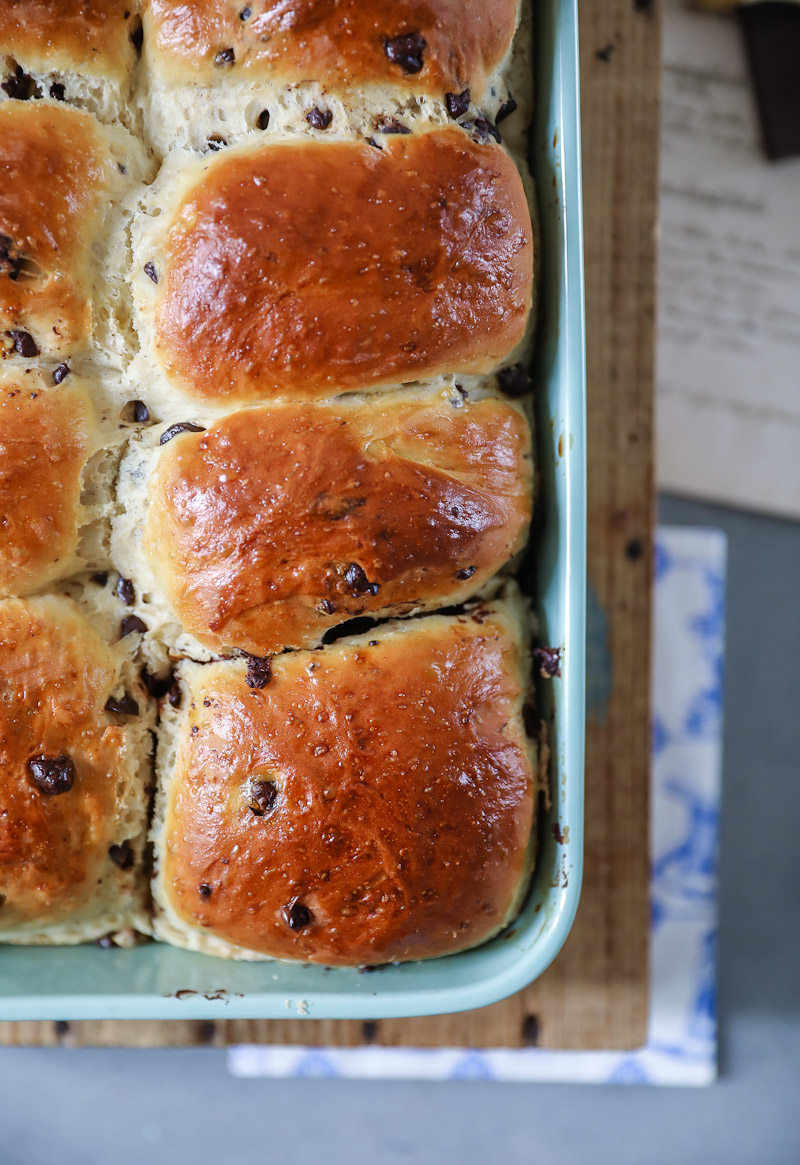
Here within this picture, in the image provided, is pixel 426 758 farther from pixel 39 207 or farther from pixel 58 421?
pixel 39 207

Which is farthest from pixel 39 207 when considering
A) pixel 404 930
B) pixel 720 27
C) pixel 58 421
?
pixel 720 27

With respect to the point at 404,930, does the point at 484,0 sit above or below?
above

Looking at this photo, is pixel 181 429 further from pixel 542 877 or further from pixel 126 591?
pixel 542 877

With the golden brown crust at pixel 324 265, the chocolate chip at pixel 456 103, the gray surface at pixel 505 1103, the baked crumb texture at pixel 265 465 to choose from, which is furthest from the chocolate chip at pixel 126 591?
the gray surface at pixel 505 1103

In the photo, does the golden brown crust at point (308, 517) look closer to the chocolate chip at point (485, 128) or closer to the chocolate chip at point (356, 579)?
the chocolate chip at point (356, 579)

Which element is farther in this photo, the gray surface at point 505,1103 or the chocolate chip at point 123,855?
the gray surface at point 505,1103

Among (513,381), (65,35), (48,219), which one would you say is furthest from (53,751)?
(65,35)
